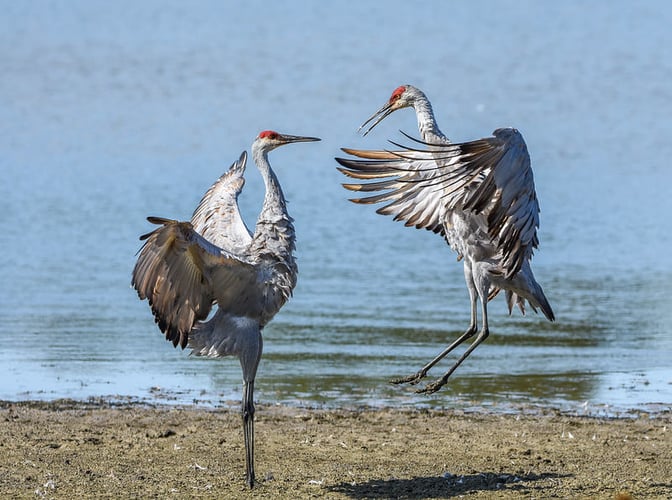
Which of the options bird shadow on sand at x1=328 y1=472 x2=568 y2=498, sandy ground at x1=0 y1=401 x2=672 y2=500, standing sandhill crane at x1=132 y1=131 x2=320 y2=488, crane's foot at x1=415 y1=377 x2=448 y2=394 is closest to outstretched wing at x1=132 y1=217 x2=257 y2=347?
standing sandhill crane at x1=132 y1=131 x2=320 y2=488

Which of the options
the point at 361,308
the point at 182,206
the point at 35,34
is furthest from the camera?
the point at 35,34

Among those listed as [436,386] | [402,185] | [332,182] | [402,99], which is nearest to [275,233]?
[402,185]

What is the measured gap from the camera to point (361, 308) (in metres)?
13.2

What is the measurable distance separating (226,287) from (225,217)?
1212 mm

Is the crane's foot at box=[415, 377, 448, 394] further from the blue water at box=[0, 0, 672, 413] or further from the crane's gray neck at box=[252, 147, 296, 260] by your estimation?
the crane's gray neck at box=[252, 147, 296, 260]

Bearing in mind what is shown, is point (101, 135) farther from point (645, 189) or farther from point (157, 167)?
point (645, 189)

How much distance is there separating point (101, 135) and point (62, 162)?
2897mm

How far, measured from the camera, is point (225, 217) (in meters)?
9.13

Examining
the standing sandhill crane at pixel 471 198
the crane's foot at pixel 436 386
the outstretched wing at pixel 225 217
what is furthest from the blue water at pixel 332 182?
the outstretched wing at pixel 225 217

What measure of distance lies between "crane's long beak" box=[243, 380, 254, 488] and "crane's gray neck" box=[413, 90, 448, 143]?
2381 millimetres

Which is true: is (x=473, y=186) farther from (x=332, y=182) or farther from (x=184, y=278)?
(x=332, y=182)

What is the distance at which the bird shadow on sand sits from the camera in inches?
294

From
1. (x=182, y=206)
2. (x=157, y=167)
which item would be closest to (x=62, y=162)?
(x=157, y=167)

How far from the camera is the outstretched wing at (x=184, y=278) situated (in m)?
7.47
